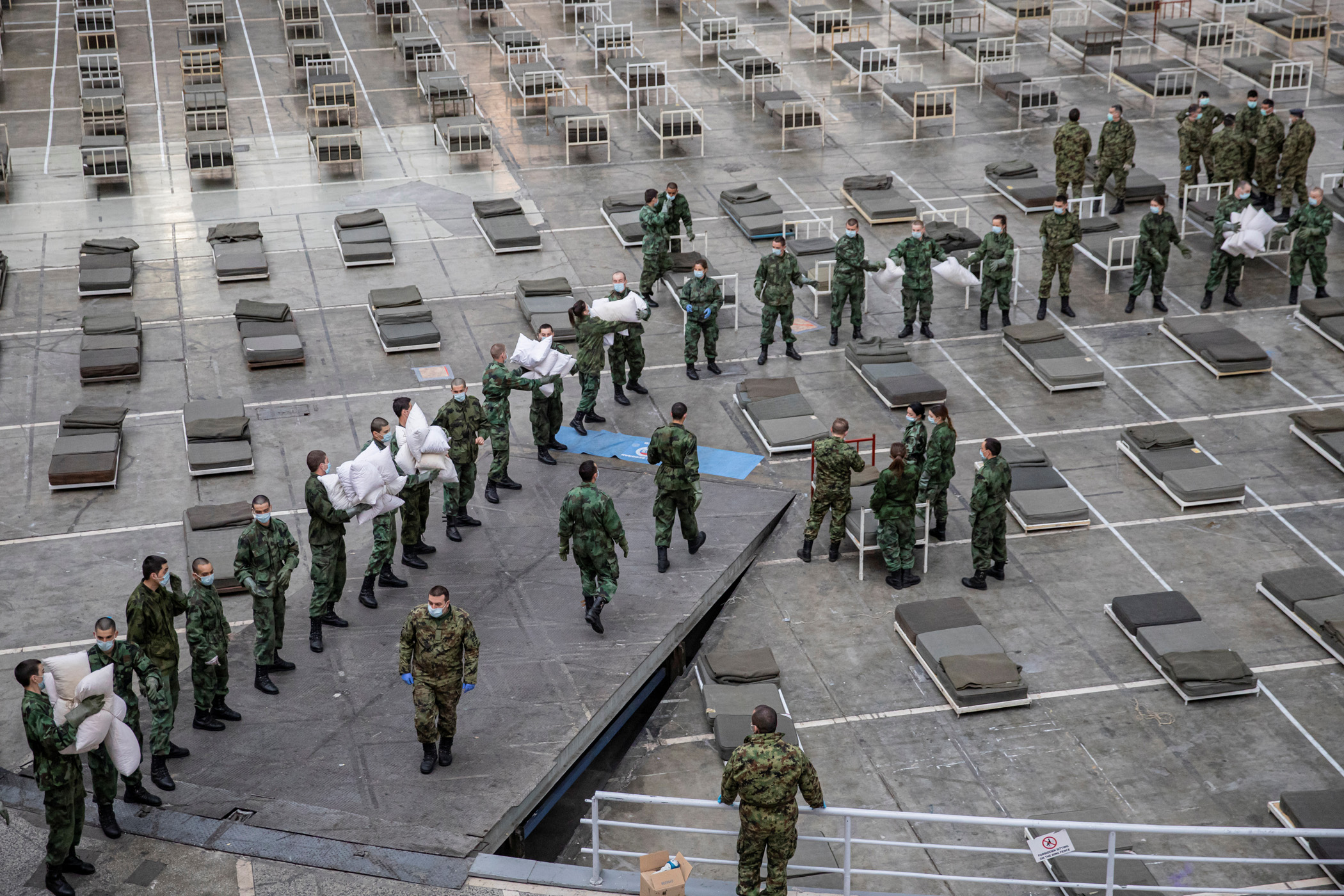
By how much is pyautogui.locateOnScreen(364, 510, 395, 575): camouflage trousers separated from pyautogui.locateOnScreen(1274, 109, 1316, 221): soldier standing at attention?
56.2 feet

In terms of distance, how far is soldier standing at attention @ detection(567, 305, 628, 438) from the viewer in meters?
19.4

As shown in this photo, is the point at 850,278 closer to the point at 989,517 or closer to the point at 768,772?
the point at 989,517

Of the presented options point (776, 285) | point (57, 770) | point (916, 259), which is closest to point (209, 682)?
point (57, 770)

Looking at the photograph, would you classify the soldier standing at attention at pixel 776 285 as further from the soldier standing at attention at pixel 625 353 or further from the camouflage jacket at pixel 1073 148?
the camouflage jacket at pixel 1073 148

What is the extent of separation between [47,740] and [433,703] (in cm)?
304

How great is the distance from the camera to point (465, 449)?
16500 millimetres

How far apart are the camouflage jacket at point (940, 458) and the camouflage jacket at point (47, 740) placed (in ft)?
30.1

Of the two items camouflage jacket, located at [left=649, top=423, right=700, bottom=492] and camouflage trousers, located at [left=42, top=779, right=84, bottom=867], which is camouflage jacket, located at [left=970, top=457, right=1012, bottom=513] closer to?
camouflage jacket, located at [left=649, top=423, right=700, bottom=492]

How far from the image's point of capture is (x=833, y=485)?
16.5 metres

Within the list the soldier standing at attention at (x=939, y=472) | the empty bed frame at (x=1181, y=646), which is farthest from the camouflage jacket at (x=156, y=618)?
the empty bed frame at (x=1181, y=646)

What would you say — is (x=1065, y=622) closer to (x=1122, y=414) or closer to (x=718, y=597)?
(x=718, y=597)

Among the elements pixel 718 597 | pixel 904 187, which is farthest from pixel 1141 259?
pixel 718 597

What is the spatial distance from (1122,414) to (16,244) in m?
18.5

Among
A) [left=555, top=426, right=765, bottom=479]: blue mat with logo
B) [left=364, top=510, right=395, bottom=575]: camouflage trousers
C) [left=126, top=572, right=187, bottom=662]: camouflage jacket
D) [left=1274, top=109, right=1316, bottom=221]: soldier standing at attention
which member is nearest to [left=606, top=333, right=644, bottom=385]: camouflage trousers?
[left=555, top=426, right=765, bottom=479]: blue mat with logo
